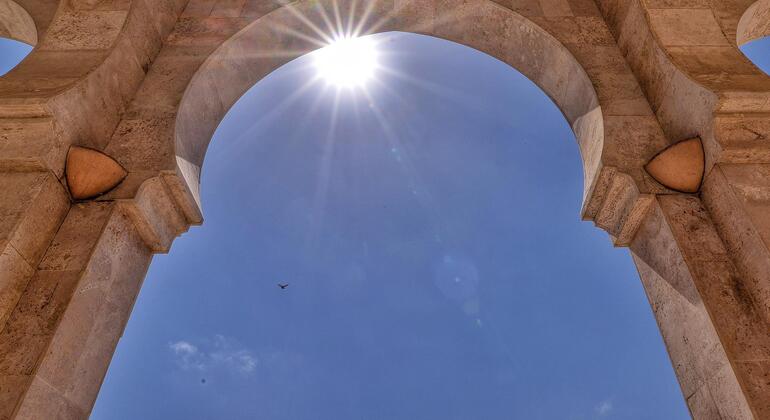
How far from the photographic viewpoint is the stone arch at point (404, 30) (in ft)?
→ 22.7

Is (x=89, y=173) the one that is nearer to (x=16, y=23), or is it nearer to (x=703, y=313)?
(x=16, y=23)

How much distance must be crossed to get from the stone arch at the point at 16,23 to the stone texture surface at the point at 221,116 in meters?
0.04

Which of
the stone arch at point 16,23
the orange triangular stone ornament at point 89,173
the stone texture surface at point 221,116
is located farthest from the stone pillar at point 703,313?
the stone arch at point 16,23

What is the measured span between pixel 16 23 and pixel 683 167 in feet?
35.6

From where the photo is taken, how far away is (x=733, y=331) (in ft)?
15.1

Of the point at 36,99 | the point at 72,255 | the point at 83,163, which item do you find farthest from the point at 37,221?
the point at 36,99

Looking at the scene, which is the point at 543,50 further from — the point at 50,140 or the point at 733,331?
the point at 50,140

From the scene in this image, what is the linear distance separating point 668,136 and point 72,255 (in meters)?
7.59

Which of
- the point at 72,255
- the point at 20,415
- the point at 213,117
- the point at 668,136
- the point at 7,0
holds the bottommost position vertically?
the point at 20,415

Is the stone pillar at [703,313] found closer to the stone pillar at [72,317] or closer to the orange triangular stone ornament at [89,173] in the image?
the stone pillar at [72,317]

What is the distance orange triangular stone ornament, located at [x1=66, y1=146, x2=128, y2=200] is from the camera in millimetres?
5598

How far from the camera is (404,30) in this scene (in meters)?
9.00

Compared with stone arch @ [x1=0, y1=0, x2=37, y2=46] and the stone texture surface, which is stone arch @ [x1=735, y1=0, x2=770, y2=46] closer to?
the stone texture surface

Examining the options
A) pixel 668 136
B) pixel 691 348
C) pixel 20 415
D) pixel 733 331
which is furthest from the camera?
pixel 668 136
